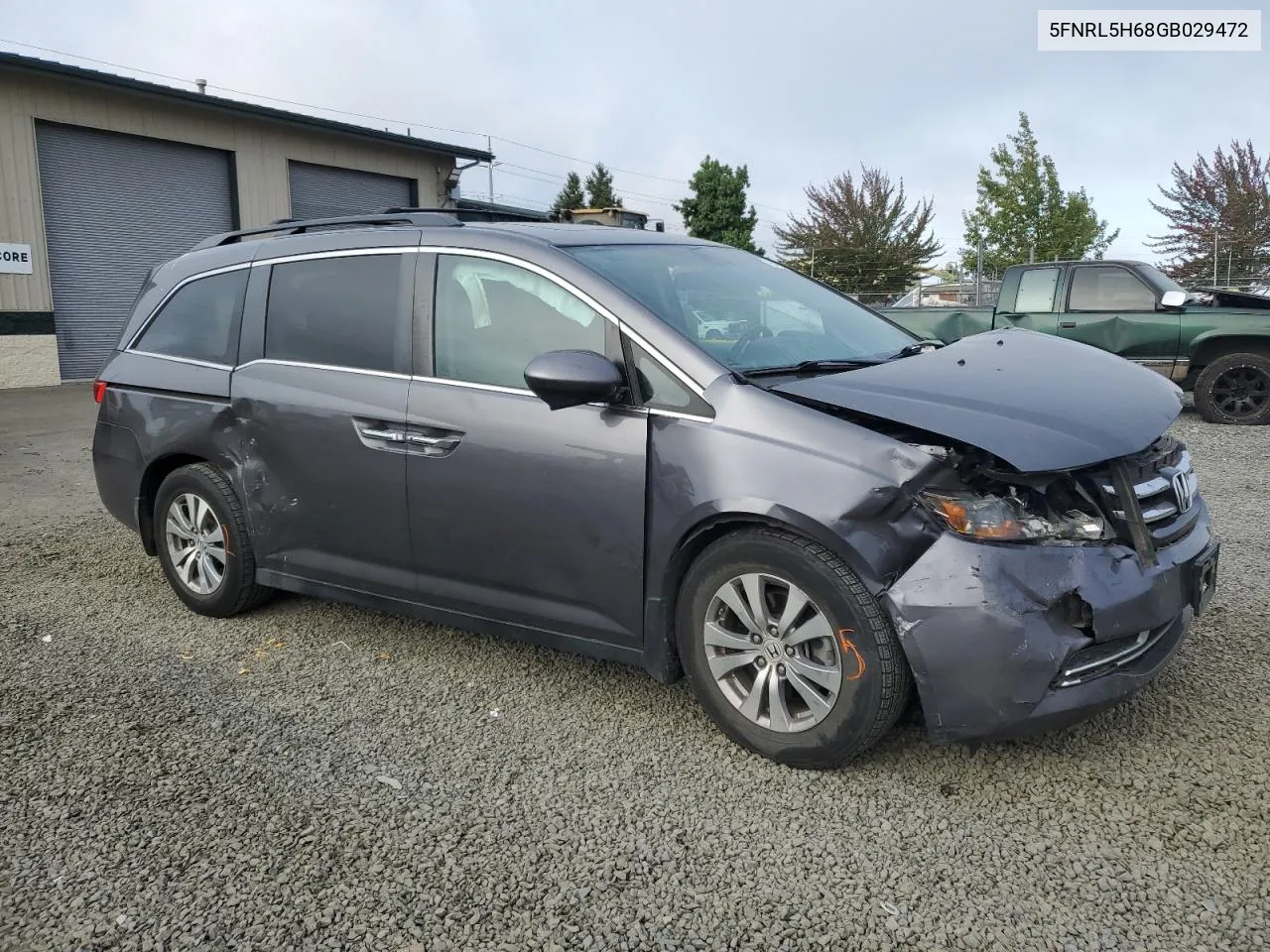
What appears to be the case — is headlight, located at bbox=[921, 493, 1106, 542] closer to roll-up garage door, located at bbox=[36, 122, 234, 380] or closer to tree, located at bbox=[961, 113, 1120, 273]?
roll-up garage door, located at bbox=[36, 122, 234, 380]

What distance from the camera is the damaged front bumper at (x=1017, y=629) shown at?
271cm

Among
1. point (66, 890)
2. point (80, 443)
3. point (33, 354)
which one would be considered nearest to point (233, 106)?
point (33, 354)

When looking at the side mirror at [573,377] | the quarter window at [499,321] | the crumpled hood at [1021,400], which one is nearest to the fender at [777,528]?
the crumpled hood at [1021,400]


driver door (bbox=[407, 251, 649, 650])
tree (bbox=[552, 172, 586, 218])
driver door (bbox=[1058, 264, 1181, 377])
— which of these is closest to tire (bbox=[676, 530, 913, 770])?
driver door (bbox=[407, 251, 649, 650])

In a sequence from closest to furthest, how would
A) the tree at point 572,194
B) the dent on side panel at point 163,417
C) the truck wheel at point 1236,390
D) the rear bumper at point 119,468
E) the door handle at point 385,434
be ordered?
the door handle at point 385,434 → the dent on side panel at point 163,417 → the rear bumper at point 119,468 → the truck wheel at point 1236,390 → the tree at point 572,194

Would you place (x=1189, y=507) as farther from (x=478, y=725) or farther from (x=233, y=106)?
(x=233, y=106)

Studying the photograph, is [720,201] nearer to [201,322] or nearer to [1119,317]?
[1119,317]

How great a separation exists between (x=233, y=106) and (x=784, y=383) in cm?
1817

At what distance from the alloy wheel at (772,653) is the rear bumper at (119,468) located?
10.6 ft

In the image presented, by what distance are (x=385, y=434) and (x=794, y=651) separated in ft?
5.83

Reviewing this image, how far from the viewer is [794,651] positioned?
301 centimetres

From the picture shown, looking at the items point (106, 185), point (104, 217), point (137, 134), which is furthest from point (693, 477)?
point (137, 134)

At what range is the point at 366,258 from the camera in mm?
4078

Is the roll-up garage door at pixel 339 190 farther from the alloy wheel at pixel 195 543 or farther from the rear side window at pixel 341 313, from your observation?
the rear side window at pixel 341 313
